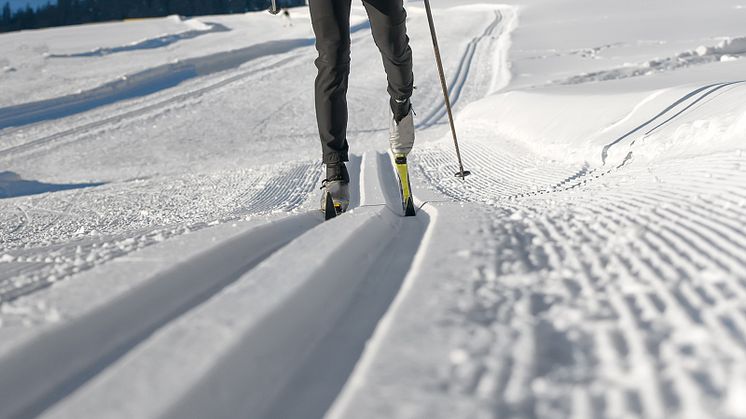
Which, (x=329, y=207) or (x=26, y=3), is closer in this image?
(x=329, y=207)

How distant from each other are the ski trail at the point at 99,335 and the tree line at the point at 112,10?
52.2 meters

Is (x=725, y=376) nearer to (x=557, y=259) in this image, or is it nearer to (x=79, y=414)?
(x=557, y=259)

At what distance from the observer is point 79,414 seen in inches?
33.0

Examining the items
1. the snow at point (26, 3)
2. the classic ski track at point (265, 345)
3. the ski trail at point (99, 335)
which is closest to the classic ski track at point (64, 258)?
the ski trail at point (99, 335)

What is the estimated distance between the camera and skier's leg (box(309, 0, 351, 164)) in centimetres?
252

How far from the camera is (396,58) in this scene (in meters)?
2.75

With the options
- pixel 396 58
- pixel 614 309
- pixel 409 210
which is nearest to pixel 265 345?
pixel 614 309

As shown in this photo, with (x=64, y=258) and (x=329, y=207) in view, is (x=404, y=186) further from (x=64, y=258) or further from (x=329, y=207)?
(x=64, y=258)

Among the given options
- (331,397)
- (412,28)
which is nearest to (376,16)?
(331,397)

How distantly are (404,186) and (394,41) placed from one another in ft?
2.08

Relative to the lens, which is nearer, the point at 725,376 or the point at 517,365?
the point at 725,376

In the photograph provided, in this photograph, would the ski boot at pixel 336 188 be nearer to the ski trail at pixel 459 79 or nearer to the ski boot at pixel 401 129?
the ski boot at pixel 401 129

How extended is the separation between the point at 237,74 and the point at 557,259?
13086 mm

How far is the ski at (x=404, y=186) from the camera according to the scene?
2.59 m
